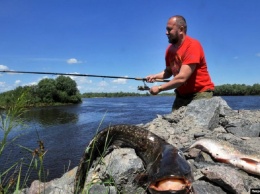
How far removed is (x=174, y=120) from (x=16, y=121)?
530cm

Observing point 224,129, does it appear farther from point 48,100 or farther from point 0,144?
point 48,100

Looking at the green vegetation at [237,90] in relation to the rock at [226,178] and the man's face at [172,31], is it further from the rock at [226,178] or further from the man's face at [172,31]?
the rock at [226,178]

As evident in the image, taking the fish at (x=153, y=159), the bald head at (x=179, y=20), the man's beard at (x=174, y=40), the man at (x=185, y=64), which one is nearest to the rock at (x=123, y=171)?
the fish at (x=153, y=159)

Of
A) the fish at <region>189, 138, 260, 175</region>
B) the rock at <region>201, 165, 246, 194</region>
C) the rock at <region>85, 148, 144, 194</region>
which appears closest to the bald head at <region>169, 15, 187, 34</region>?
the fish at <region>189, 138, 260, 175</region>

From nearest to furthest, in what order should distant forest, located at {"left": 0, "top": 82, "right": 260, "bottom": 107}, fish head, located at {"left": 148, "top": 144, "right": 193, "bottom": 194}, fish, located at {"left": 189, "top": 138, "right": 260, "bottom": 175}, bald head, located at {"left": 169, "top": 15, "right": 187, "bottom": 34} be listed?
fish head, located at {"left": 148, "top": 144, "right": 193, "bottom": 194}, fish, located at {"left": 189, "top": 138, "right": 260, "bottom": 175}, bald head, located at {"left": 169, "top": 15, "right": 187, "bottom": 34}, distant forest, located at {"left": 0, "top": 82, "right": 260, "bottom": 107}

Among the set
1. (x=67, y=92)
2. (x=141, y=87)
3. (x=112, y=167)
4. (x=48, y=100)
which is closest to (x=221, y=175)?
(x=112, y=167)

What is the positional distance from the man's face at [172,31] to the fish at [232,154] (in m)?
2.18

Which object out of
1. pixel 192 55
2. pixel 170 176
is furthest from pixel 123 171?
pixel 192 55

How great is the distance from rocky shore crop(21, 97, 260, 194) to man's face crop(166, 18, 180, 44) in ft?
5.36

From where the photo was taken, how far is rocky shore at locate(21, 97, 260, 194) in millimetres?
4660

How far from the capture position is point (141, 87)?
779 cm

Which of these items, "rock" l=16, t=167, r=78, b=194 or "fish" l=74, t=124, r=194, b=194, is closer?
"fish" l=74, t=124, r=194, b=194

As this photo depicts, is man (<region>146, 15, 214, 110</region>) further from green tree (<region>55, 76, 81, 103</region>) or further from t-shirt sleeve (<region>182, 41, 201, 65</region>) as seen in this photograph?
green tree (<region>55, 76, 81, 103</region>)

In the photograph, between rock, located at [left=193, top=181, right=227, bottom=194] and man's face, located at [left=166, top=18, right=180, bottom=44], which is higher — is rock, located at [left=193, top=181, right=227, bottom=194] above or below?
below
